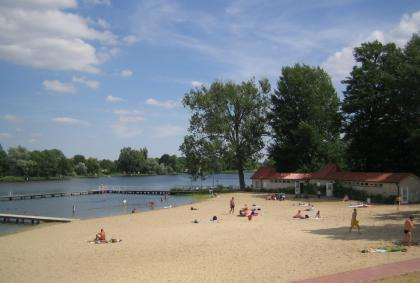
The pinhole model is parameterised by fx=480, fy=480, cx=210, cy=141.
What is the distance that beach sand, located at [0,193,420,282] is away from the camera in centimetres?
1909

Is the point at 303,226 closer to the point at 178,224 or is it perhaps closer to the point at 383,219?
the point at 383,219

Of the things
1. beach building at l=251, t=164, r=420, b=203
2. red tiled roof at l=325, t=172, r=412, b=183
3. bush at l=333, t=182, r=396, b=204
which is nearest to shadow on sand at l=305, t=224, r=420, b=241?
bush at l=333, t=182, r=396, b=204

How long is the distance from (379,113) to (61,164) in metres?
127

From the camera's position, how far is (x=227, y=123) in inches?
2721

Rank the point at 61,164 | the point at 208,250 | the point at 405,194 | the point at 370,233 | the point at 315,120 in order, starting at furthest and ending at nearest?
the point at 61,164, the point at 315,120, the point at 405,194, the point at 370,233, the point at 208,250

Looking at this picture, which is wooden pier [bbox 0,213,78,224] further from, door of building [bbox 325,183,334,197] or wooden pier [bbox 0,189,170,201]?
wooden pier [bbox 0,189,170,201]

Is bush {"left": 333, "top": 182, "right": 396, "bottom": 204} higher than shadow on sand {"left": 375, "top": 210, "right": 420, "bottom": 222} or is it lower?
higher

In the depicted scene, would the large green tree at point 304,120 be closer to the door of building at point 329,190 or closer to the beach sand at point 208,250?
the door of building at point 329,190

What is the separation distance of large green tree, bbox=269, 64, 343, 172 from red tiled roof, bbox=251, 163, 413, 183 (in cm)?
213

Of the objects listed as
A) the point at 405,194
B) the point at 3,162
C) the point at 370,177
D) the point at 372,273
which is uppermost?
the point at 3,162

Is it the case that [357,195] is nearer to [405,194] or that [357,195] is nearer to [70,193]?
[405,194]

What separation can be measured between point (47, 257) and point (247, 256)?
10.5 metres

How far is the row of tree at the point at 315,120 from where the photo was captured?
1930 inches

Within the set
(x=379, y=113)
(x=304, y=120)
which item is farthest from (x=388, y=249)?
(x=304, y=120)
